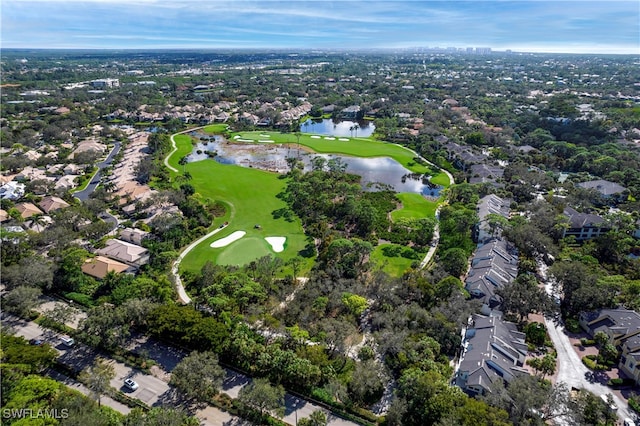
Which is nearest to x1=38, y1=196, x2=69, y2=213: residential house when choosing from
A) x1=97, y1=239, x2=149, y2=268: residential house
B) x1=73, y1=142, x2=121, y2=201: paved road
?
x1=73, y1=142, x2=121, y2=201: paved road

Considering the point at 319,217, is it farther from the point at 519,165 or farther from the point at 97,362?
the point at 519,165

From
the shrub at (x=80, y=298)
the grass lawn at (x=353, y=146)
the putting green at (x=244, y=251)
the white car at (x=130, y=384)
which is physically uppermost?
the grass lawn at (x=353, y=146)

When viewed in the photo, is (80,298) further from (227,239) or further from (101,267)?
(227,239)

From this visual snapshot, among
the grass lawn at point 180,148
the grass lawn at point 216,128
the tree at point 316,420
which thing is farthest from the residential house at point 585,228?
the grass lawn at point 216,128

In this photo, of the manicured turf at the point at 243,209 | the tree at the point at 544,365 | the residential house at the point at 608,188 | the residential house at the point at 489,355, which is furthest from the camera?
the residential house at the point at 608,188

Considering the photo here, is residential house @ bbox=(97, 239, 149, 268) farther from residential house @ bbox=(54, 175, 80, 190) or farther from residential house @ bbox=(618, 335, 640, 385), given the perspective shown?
residential house @ bbox=(618, 335, 640, 385)

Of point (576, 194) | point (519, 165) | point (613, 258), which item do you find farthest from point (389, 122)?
point (613, 258)

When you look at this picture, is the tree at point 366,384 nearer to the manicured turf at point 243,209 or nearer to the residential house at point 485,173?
the manicured turf at point 243,209

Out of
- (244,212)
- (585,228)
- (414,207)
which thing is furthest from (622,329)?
(244,212)

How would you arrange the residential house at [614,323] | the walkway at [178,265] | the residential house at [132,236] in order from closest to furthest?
the residential house at [614,323] < the walkway at [178,265] < the residential house at [132,236]
